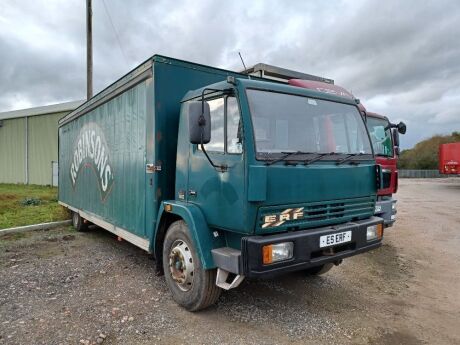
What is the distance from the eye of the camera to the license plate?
3.51 m

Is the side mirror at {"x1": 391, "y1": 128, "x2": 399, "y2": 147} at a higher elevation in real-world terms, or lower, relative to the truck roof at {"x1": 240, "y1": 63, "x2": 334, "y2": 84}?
lower

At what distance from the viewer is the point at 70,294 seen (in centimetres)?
441

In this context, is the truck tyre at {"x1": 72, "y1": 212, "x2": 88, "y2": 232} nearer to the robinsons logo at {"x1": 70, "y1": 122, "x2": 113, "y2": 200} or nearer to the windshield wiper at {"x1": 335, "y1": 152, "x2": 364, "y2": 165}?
the robinsons logo at {"x1": 70, "y1": 122, "x2": 113, "y2": 200}

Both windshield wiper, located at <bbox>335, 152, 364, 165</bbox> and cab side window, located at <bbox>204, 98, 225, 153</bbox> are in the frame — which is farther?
windshield wiper, located at <bbox>335, 152, 364, 165</bbox>

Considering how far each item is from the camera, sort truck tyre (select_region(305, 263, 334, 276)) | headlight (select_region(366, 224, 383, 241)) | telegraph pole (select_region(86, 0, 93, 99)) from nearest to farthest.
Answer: headlight (select_region(366, 224, 383, 241)) → truck tyre (select_region(305, 263, 334, 276)) → telegraph pole (select_region(86, 0, 93, 99))

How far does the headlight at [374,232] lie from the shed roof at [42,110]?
18333 millimetres

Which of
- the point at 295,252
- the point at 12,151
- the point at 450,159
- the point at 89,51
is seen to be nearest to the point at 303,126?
the point at 295,252

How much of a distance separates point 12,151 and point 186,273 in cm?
2574

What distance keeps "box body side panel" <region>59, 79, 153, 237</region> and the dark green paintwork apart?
1cm

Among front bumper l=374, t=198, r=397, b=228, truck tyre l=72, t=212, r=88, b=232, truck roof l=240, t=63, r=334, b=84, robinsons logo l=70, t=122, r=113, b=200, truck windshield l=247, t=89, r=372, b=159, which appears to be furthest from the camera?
truck tyre l=72, t=212, r=88, b=232

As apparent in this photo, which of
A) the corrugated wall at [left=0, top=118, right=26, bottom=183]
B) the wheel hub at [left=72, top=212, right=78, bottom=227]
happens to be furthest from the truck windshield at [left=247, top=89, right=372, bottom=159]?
the corrugated wall at [left=0, top=118, right=26, bottom=183]

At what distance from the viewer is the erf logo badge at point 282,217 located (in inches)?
130

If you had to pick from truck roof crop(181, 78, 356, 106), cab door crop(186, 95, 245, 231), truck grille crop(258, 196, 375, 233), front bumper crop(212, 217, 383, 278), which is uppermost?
truck roof crop(181, 78, 356, 106)

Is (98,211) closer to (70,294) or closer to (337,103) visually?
(70,294)
